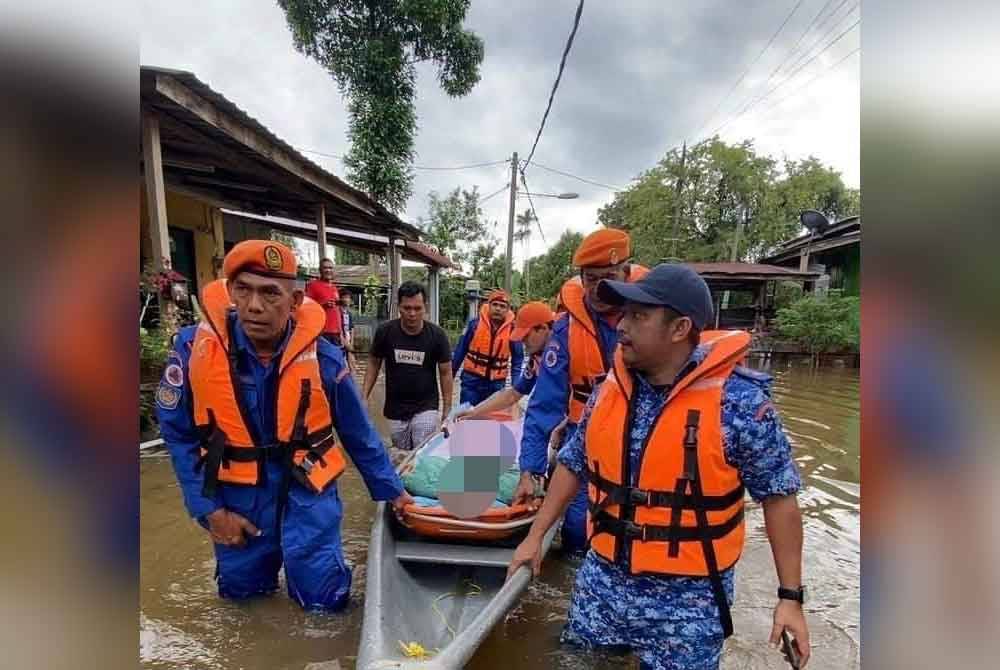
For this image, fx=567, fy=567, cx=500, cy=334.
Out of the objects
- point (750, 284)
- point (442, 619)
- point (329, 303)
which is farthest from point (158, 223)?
point (750, 284)

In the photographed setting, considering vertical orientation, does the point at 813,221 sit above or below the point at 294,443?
above

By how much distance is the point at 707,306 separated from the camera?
1.83 metres

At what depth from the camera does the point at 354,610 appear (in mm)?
2881

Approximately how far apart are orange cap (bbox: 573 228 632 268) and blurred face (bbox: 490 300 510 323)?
329 centimetres

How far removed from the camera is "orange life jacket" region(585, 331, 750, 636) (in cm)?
175

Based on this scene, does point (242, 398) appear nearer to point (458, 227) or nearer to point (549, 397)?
point (549, 397)

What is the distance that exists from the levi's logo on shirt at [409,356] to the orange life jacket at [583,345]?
212 centimetres

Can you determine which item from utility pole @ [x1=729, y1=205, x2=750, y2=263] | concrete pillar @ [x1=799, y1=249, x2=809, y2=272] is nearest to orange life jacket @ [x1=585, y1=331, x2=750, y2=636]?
concrete pillar @ [x1=799, y1=249, x2=809, y2=272]

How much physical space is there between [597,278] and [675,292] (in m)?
1.18
